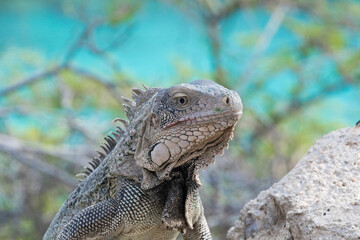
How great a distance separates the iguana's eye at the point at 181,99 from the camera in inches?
116

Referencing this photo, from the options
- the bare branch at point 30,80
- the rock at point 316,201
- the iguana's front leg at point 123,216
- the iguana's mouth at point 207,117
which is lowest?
the rock at point 316,201

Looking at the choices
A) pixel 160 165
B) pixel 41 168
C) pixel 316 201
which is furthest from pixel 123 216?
pixel 41 168

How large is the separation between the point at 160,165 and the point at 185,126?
340mm

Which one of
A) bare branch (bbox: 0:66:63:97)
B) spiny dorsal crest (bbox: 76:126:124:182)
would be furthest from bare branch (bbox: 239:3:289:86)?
spiny dorsal crest (bbox: 76:126:124:182)

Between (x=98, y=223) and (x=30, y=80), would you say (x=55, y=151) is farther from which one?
(x=98, y=223)

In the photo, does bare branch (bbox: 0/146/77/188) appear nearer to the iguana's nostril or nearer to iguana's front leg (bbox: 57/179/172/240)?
iguana's front leg (bbox: 57/179/172/240)

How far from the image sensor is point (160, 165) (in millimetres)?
3031

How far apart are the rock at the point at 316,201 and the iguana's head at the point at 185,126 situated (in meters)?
0.53

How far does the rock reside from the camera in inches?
101

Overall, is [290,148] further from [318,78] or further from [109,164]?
[109,164]

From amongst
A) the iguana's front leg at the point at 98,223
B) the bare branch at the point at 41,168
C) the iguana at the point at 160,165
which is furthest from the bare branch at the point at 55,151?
the iguana's front leg at the point at 98,223

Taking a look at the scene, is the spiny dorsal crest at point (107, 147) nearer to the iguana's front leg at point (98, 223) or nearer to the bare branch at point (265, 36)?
the iguana's front leg at point (98, 223)

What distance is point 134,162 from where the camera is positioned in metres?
3.27

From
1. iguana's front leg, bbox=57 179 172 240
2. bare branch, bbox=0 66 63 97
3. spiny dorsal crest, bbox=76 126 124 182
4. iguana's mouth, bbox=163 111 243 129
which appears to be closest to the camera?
iguana's mouth, bbox=163 111 243 129
